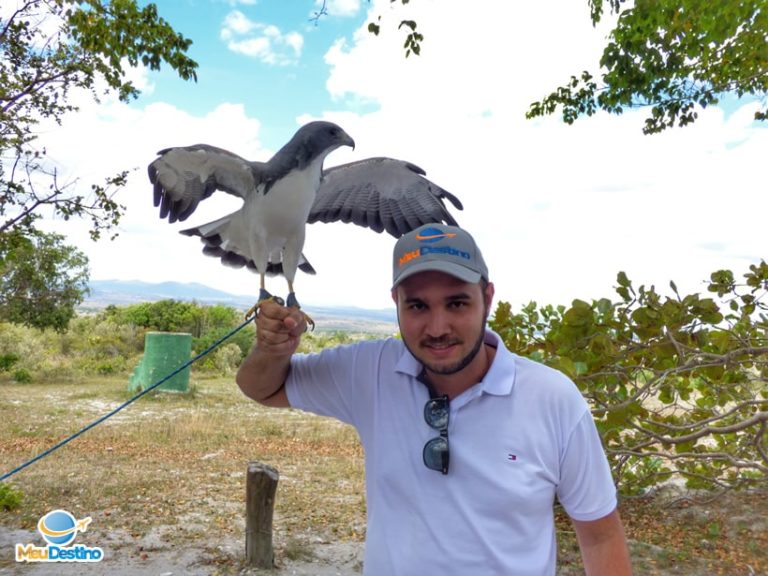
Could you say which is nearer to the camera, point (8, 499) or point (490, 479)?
point (490, 479)

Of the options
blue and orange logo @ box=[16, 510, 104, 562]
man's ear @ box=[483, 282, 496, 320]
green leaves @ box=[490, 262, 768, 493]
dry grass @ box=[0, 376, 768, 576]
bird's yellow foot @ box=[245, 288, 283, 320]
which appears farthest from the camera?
dry grass @ box=[0, 376, 768, 576]

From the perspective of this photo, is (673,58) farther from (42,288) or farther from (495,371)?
(42,288)

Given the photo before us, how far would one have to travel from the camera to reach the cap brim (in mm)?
1537

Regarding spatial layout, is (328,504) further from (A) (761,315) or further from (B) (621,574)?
(B) (621,574)

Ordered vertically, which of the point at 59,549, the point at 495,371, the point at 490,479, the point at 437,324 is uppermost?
the point at 437,324

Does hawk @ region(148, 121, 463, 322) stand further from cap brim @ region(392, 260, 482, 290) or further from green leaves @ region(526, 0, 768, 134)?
green leaves @ region(526, 0, 768, 134)

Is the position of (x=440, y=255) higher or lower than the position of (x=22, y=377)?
higher

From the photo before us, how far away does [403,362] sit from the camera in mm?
1670

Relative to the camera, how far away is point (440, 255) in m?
1.57

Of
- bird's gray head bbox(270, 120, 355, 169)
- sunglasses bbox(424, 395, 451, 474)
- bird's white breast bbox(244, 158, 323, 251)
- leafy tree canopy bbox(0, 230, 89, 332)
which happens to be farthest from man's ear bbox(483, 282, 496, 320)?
leafy tree canopy bbox(0, 230, 89, 332)

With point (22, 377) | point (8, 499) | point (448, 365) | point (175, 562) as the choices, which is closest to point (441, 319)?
point (448, 365)

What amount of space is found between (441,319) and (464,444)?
0.33m

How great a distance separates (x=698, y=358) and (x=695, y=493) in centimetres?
412

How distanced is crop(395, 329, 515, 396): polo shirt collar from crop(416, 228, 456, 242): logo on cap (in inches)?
13.3
